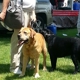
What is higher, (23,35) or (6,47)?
(23,35)

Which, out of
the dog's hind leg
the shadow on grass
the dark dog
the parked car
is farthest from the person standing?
the parked car

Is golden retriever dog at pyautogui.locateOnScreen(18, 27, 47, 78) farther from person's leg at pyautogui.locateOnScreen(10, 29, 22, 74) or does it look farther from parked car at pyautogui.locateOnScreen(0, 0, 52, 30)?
parked car at pyautogui.locateOnScreen(0, 0, 52, 30)

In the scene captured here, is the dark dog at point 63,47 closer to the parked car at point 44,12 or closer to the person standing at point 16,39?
the person standing at point 16,39

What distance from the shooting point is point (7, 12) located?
522 cm

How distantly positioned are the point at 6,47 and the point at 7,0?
3714 millimetres

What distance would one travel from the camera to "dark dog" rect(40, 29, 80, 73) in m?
5.52

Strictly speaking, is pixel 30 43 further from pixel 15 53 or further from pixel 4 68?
pixel 4 68

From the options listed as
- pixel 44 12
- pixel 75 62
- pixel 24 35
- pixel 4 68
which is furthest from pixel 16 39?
pixel 44 12

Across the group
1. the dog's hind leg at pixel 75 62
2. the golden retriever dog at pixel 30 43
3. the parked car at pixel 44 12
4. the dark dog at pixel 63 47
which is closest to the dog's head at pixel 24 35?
the golden retriever dog at pixel 30 43

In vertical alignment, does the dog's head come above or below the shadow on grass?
above

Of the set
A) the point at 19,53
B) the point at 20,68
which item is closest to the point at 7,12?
the point at 19,53

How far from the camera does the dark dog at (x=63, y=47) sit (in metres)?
5.52

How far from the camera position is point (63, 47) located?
18.5 feet

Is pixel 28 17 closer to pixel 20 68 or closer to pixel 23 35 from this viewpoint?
pixel 23 35
